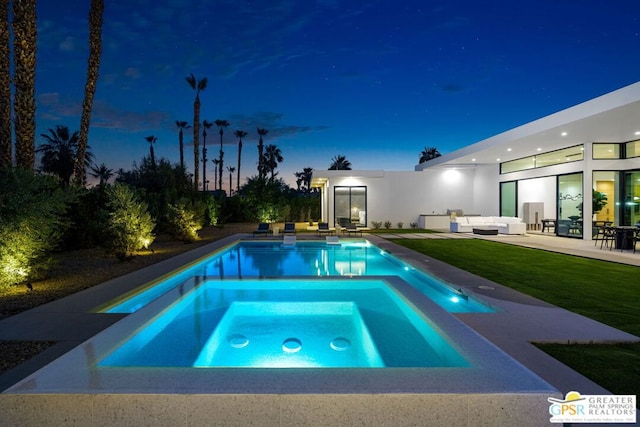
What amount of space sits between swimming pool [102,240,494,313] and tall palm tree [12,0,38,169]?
17.6ft

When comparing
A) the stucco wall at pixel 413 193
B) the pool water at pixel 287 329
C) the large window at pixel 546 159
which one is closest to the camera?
the pool water at pixel 287 329

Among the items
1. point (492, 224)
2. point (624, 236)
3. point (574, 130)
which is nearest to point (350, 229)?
point (492, 224)

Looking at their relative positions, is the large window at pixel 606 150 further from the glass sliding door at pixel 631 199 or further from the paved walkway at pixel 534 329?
the paved walkway at pixel 534 329

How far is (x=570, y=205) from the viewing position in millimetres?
14617

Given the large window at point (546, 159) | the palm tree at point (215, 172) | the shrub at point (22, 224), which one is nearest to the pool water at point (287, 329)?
the shrub at point (22, 224)

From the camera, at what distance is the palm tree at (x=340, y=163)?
1831 inches

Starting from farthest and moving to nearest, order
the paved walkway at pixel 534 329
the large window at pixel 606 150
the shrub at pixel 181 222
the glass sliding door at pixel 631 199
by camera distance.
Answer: the shrub at pixel 181 222 < the large window at pixel 606 150 < the glass sliding door at pixel 631 199 < the paved walkway at pixel 534 329

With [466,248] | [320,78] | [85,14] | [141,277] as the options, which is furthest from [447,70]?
[141,277]

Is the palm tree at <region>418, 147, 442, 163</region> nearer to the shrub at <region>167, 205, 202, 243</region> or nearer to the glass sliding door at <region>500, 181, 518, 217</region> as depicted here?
the glass sliding door at <region>500, 181, 518, 217</region>

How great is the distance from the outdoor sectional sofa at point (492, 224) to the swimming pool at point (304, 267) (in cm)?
624

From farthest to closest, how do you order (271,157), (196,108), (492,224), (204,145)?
(271,157) → (204,145) → (196,108) → (492,224)

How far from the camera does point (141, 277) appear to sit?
6645mm

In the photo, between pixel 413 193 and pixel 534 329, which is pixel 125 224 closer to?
pixel 534 329

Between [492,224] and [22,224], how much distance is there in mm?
16782
